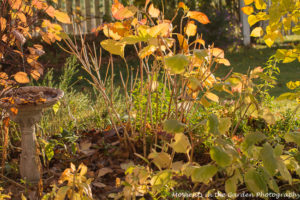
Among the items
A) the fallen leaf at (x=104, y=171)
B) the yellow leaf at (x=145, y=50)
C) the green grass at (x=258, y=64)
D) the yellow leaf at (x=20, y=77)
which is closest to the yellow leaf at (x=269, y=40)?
the yellow leaf at (x=145, y=50)

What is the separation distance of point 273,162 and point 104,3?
23.8ft

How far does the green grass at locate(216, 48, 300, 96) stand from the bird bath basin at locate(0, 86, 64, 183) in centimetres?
344

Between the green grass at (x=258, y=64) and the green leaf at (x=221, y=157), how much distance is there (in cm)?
375

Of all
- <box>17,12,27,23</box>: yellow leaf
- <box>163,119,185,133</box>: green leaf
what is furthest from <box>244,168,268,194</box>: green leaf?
<box>17,12,27,23</box>: yellow leaf

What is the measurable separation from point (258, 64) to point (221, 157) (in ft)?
18.6

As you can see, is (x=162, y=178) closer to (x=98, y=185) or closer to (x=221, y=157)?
(x=221, y=157)

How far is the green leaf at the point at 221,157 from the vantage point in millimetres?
1326

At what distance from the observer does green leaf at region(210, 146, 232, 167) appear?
133 cm

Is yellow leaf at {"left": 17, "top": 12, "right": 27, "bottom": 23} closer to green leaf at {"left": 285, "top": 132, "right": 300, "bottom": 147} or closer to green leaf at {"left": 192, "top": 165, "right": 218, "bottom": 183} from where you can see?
green leaf at {"left": 192, "top": 165, "right": 218, "bottom": 183}

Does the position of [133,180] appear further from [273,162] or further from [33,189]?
[33,189]

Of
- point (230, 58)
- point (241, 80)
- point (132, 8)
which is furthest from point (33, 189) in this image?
point (230, 58)

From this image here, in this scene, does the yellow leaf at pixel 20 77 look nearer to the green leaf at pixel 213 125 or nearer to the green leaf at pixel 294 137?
the green leaf at pixel 213 125

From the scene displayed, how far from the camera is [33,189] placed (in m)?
2.21

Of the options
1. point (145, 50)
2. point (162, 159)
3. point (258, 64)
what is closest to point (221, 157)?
point (162, 159)
